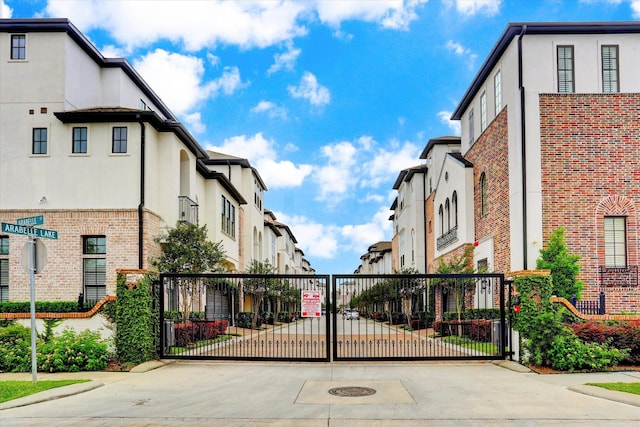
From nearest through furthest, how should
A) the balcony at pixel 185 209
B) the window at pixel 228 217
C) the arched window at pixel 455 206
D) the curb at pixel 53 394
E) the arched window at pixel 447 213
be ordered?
the curb at pixel 53 394
the balcony at pixel 185 209
the arched window at pixel 455 206
the arched window at pixel 447 213
the window at pixel 228 217

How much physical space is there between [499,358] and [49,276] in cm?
1708

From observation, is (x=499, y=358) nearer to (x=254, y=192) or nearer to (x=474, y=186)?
(x=474, y=186)

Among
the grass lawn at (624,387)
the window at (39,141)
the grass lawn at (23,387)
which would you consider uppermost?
the window at (39,141)

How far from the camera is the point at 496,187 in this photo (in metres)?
25.4

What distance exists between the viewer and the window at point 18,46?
24641mm

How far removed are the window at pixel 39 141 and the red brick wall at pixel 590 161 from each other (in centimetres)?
1897

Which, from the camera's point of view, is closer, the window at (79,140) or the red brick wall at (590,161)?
the red brick wall at (590,161)

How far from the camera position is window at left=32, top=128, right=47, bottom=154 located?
24453 mm

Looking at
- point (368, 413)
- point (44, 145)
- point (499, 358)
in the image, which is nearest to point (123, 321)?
point (368, 413)

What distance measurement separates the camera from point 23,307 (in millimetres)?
22750

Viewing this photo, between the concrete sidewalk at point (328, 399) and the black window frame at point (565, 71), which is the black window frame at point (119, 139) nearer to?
the concrete sidewalk at point (328, 399)

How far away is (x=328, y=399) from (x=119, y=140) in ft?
55.5

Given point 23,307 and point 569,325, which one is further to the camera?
point 23,307

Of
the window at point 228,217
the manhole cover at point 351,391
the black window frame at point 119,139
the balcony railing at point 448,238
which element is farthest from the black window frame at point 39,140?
the balcony railing at point 448,238
